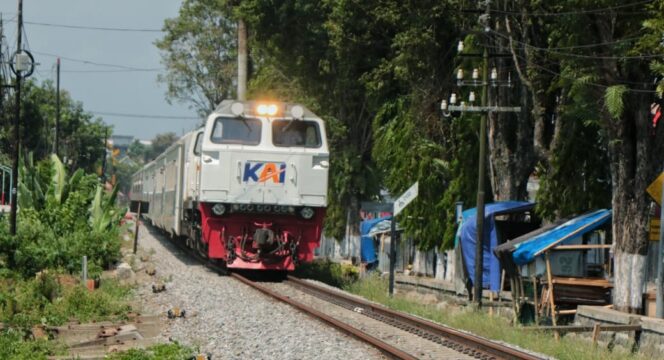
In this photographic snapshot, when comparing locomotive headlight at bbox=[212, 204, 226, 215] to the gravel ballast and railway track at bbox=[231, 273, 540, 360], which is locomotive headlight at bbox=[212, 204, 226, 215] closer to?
the gravel ballast

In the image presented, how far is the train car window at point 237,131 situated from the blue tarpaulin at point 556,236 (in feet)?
19.9

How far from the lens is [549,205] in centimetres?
2025

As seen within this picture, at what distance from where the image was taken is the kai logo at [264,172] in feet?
65.6

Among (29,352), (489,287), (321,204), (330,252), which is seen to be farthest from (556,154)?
(330,252)

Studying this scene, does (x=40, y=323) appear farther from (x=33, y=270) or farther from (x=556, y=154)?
(x=556, y=154)

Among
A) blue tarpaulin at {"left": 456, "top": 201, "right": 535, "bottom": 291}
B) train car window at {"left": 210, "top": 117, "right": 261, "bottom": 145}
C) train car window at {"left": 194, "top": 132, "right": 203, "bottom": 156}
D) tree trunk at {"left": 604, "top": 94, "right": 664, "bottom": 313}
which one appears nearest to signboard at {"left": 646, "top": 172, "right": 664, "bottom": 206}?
tree trunk at {"left": 604, "top": 94, "right": 664, "bottom": 313}

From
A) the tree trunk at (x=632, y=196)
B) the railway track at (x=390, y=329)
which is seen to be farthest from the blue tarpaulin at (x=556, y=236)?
the railway track at (x=390, y=329)

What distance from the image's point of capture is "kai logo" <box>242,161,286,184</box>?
19984mm

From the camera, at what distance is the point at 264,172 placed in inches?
789

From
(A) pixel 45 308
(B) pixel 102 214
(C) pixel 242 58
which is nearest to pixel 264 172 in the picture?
(A) pixel 45 308

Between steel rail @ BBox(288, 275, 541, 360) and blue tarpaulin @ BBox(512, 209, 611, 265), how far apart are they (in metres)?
3.24

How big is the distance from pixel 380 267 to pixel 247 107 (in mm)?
12908

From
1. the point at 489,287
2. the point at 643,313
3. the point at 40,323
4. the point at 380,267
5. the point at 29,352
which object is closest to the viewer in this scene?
the point at 29,352

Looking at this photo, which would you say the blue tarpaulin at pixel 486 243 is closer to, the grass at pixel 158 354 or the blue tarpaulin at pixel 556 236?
the blue tarpaulin at pixel 556 236
